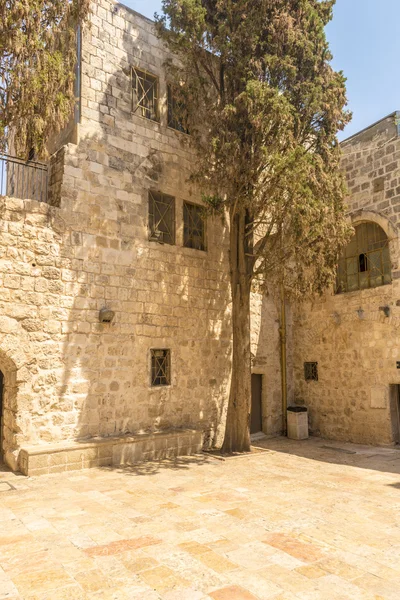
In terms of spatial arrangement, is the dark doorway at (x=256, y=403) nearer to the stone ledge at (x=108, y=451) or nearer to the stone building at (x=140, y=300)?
the stone building at (x=140, y=300)

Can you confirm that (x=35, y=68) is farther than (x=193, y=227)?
No

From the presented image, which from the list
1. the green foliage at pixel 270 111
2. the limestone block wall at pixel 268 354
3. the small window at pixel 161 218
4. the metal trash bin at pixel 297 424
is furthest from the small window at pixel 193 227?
the metal trash bin at pixel 297 424

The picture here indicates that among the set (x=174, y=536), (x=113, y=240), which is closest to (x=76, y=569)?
(x=174, y=536)

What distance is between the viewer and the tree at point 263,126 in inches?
294

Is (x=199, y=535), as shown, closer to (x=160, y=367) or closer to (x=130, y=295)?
(x=160, y=367)

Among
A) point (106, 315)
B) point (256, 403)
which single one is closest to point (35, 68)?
point (106, 315)

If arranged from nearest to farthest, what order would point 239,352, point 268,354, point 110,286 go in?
point 110,286, point 239,352, point 268,354

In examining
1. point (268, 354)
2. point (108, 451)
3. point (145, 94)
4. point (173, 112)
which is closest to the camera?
point (108, 451)

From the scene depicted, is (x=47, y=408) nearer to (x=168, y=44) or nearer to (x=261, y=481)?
(x=261, y=481)

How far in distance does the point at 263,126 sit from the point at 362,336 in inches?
197

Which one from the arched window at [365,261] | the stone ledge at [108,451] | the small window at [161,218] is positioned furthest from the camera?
the arched window at [365,261]

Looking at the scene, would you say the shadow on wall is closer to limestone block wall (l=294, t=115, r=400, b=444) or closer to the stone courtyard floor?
the stone courtyard floor

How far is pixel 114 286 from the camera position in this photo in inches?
303

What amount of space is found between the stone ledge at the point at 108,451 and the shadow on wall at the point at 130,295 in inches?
14.4
